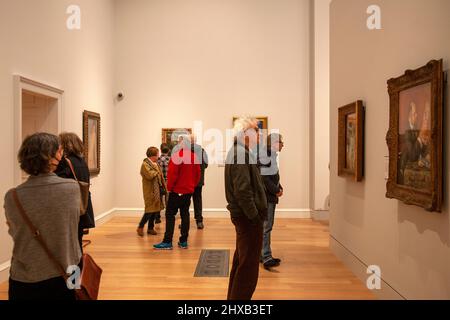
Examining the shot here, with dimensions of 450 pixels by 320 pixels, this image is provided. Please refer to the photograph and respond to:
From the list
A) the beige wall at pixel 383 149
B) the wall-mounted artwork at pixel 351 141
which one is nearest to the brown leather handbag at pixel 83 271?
the beige wall at pixel 383 149

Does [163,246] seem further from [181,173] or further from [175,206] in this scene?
[181,173]

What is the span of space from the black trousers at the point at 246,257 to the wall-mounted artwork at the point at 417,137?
1490 mm

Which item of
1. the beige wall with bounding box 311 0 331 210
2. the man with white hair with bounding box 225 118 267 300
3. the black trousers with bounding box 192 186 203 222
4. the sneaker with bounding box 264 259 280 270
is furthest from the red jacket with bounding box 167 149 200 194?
the beige wall with bounding box 311 0 331 210

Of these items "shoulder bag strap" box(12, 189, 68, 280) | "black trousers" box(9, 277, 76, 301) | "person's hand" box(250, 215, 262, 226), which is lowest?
"black trousers" box(9, 277, 76, 301)

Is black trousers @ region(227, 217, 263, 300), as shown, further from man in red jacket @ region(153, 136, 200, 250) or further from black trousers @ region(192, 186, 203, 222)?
black trousers @ region(192, 186, 203, 222)

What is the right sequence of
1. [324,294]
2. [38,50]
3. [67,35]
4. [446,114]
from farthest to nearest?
[67,35] < [38,50] < [324,294] < [446,114]

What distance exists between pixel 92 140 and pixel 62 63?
6.83 feet

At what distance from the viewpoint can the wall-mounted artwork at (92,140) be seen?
8259 millimetres

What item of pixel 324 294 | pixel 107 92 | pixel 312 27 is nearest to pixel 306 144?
pixel 312 27

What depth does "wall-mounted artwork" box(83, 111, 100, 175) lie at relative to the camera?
8.26m

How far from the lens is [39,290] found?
87.7 inches

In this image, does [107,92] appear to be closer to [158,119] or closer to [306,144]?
[158,119]

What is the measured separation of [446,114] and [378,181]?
1611 mm

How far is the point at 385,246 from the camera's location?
4355 mm
